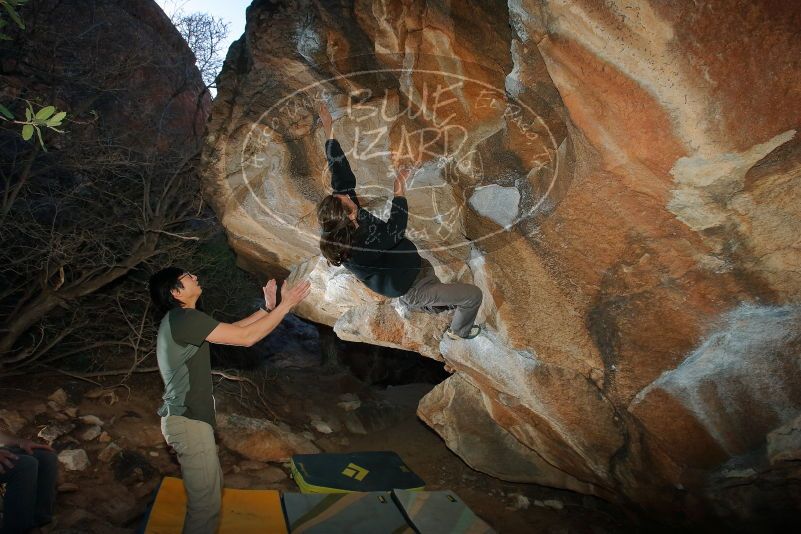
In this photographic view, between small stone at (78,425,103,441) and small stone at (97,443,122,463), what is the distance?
200mm

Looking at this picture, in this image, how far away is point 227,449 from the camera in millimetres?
5691

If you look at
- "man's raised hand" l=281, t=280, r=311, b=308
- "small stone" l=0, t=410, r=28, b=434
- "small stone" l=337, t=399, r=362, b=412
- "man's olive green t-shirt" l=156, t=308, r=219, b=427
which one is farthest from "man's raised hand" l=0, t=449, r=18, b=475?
"small stone" l=337, t=399, r=362, b=412

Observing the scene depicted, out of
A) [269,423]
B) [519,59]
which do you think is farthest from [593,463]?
[269,423]

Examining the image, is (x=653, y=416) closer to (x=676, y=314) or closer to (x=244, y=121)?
(x=676, y=314)

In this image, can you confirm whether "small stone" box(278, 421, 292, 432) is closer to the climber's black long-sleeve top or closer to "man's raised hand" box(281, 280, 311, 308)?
the climber's black long-sleeve top

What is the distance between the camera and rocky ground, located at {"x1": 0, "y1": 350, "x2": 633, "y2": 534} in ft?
14.5

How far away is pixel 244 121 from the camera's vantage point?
480 cm

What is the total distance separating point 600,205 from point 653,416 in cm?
161

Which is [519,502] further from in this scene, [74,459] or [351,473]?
[74,459]

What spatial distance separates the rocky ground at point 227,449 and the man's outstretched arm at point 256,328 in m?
2.61

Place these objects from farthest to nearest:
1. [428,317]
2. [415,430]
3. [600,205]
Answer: [415,430] < [428,317] < [600,205]

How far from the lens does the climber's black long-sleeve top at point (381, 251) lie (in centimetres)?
335

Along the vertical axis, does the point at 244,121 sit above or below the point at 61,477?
above

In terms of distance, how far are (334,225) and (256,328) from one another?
87 cm
